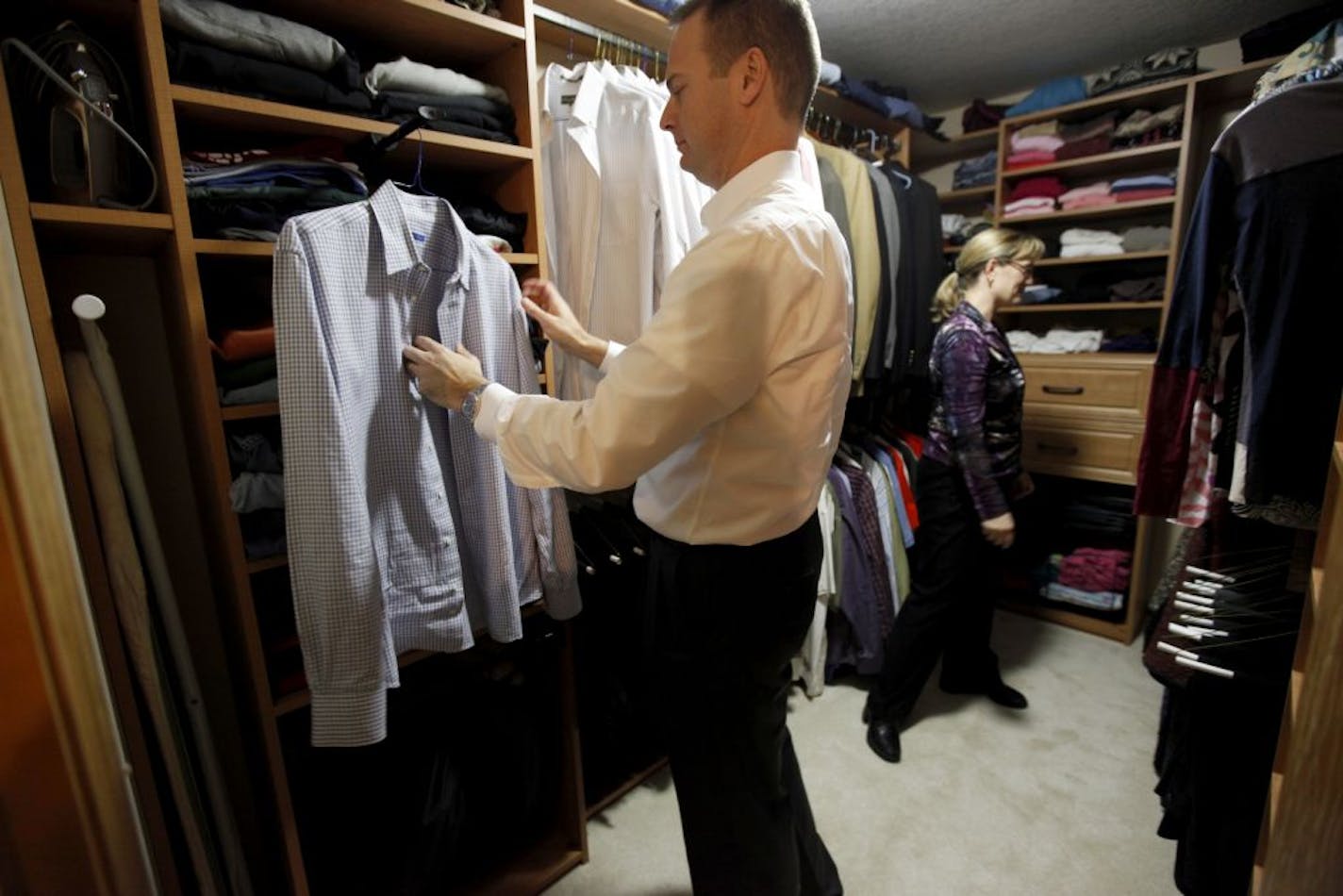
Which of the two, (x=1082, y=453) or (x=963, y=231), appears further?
(x=963, y=231)

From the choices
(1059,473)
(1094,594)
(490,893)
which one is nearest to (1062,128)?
(1059,473)

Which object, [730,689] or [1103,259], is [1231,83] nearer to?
[1103,259]

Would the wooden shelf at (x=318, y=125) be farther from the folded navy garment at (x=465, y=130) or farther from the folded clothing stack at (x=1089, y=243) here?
the folded clothing stack at (x=1089, y=243)

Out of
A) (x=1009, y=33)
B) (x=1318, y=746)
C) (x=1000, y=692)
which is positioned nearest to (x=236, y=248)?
(x=1318, y=746)

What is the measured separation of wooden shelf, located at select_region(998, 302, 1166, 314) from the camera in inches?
95.6

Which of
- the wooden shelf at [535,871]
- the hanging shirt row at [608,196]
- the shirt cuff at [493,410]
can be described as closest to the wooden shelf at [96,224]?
the shirt cuff at [493,410]

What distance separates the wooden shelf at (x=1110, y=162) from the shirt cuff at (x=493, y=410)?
8.65ft

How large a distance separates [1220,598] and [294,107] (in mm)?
1807

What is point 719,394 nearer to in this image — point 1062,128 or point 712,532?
point 712,532

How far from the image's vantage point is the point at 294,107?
0.99 meters

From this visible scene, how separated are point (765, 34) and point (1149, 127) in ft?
7.60

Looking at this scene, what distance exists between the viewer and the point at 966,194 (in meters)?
2.94

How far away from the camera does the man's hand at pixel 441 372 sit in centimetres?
104

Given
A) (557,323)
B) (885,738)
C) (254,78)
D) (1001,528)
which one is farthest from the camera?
(885,738)
